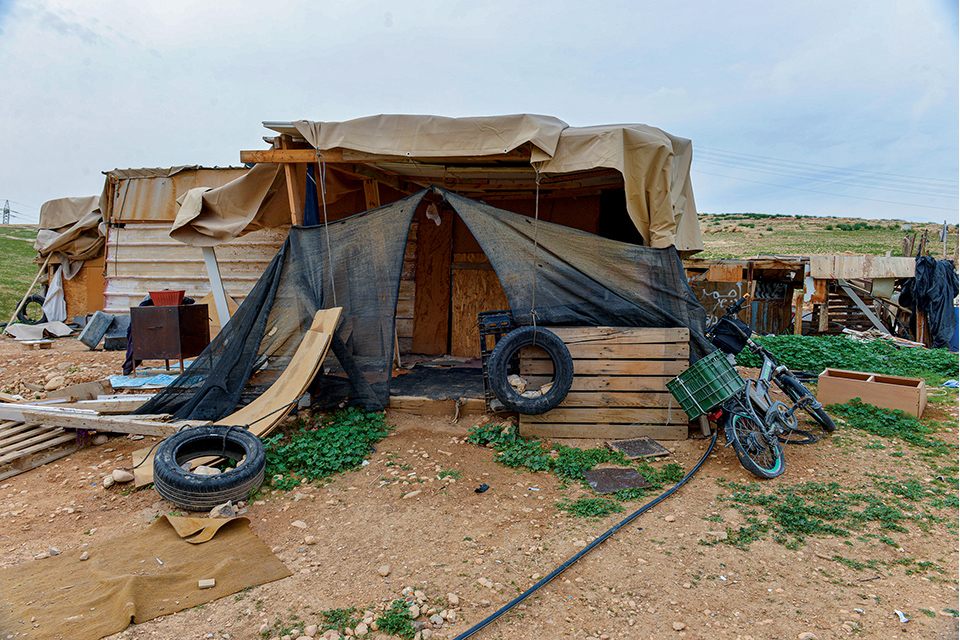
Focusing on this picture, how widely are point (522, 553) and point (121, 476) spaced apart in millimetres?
3055

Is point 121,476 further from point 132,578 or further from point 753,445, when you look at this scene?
point 753,445

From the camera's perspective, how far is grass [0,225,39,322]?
48.4 ft

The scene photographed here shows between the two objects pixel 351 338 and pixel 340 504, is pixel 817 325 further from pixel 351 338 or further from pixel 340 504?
pixel 340 504

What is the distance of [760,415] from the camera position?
14.6 ft

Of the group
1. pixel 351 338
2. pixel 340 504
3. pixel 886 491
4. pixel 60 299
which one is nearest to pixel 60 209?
pixel 60 299

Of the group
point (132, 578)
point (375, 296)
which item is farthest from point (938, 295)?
point (132, 578)

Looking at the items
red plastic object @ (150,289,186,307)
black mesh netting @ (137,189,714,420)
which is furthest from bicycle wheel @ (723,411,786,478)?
red plastic object @ (150,289,186,307)

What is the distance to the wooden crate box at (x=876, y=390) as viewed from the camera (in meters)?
5.41

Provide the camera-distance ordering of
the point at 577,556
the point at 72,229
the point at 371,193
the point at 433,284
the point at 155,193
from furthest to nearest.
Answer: the point at 72,229, the point at 155,193, the point at 433,284, the point at 371,193, the point at 577,556

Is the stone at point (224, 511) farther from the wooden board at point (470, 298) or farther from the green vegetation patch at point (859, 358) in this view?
the green vegetation patch at point (859, 358)

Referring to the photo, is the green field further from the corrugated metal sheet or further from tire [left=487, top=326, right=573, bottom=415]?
tire [left=487, top=326, right=573, bottom=415]

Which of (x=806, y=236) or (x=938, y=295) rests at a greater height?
(x=806, y=236)

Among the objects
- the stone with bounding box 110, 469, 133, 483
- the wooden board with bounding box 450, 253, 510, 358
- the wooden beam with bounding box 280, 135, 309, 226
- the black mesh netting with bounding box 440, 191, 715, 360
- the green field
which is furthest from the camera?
the green field

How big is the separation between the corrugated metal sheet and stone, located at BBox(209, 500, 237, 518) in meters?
6.76
